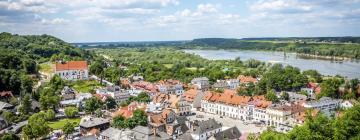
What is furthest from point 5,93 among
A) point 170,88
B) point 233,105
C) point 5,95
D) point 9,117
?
point 233,105

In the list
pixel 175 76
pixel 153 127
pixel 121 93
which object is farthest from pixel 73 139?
pixel 175 76

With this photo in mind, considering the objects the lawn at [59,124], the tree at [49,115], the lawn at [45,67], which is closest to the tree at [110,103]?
the lawn at [59,124]

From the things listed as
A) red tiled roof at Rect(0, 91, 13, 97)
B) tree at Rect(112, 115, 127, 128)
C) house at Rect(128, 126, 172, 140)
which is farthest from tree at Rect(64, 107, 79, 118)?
house at Rect(128, 126, 172, 140)

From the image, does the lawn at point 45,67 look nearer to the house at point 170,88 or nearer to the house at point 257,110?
the house at point 170,88

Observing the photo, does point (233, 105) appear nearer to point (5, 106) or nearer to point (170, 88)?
point (170, 88)

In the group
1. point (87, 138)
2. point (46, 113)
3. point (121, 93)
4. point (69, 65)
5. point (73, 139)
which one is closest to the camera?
point (87, 138)

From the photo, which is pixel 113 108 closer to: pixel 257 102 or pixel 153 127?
pixel 153 127

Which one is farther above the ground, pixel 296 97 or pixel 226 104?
pixel 226 104
